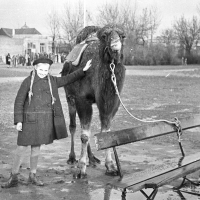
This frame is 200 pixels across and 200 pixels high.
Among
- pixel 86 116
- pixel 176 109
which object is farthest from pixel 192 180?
pixel 176 109

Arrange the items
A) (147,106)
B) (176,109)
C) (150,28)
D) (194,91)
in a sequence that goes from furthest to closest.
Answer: (150,28) < (194,91) < (147,106) < (176,109)

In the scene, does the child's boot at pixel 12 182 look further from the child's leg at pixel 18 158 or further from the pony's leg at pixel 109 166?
the pony's leg at pixel 109 166

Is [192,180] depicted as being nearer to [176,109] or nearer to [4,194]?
[4,194]

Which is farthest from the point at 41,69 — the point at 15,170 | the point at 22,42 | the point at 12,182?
the point at 22,42

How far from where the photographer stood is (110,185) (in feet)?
15.4

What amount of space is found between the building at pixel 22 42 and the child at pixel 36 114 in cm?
5793

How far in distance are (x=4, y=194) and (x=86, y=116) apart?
68.1 inches

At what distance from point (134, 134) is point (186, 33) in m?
59.2

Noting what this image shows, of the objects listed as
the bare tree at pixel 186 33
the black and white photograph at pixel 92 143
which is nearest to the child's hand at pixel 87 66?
the black and white photograph at pixel 92 143

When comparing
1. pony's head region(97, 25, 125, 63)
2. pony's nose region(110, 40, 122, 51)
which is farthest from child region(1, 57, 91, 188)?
pony's nose region(110, 40, 122, 51)

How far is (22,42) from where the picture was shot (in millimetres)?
70188

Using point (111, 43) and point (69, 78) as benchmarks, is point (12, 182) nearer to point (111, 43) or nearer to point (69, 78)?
point (69, 78)

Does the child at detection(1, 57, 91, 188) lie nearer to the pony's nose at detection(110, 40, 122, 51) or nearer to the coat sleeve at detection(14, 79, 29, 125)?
the coat sleeve at detection(14, 79, 29, 125)

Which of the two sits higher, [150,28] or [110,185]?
[150,28]
